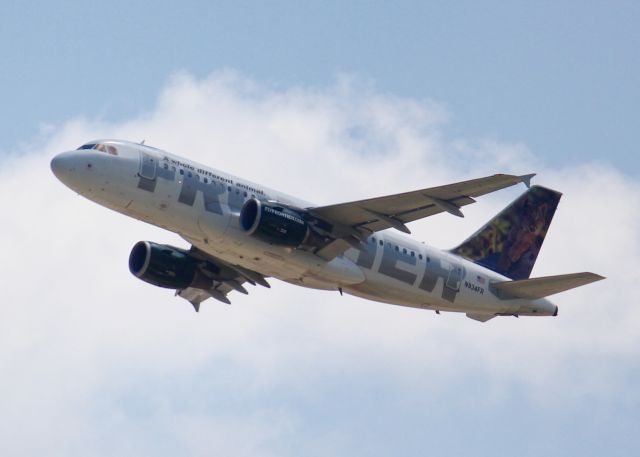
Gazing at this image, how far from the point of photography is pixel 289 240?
174 feet

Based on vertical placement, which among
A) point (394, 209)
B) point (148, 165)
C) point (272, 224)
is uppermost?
point (394, 209)

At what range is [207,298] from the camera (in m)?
62.8

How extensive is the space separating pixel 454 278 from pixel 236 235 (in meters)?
10.7

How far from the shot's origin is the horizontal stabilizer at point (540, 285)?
54938 mm

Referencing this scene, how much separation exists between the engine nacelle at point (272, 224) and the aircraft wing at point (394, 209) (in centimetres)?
133

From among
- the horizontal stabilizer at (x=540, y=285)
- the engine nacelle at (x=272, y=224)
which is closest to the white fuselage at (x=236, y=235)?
the engine nacelle at (x=272, y=224)

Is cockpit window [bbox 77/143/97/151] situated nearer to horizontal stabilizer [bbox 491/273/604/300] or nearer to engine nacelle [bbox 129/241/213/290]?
engine nacelle [bbox 129/241/213/290]

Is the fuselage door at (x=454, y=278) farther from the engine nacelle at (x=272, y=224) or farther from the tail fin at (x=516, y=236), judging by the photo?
the engine nacelle at (x=272, y=224)

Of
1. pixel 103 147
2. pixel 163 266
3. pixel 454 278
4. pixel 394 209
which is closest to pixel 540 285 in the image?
pixel 454 278

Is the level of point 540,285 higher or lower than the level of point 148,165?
higher

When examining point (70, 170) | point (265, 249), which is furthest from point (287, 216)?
point (70, 170)

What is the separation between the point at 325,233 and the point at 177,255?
27.7 ft

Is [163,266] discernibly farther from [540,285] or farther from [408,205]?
[540,285]

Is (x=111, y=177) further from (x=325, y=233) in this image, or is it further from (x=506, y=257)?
(x=506, y=257)
